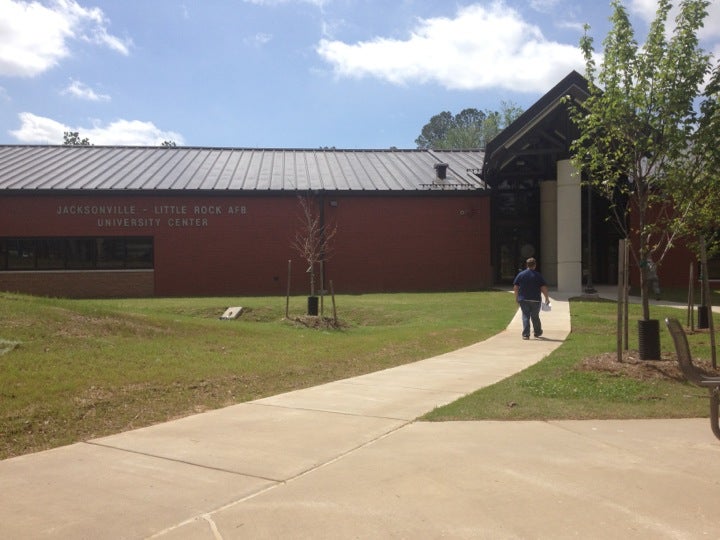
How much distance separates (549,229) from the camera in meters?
28.5

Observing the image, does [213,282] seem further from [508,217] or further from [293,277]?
[508,217]

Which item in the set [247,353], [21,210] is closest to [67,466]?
[247,353]

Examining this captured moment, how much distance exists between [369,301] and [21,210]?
49.2 feet

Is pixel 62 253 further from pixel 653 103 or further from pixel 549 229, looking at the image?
pixel 653 103

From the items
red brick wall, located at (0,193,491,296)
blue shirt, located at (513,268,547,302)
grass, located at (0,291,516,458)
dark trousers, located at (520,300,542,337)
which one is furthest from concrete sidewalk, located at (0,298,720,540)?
red brick wall, located at (0,193,491,296)

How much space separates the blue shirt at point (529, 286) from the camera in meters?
13.4

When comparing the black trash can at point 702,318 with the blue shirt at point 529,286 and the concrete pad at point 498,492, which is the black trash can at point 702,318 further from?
the concrete pad at point 498,492

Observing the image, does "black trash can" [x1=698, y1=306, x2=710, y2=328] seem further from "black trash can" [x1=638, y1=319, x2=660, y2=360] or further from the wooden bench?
the wooden bench

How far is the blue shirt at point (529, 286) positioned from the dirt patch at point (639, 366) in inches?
135

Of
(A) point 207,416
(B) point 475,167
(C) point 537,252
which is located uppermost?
(B) point 475,167

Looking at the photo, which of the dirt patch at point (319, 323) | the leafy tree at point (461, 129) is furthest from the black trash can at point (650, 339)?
the leafy tree at point (461, 129)

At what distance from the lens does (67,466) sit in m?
5.10

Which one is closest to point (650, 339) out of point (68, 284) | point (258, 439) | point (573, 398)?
point (573, 398)

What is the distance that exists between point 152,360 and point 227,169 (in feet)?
72.3
